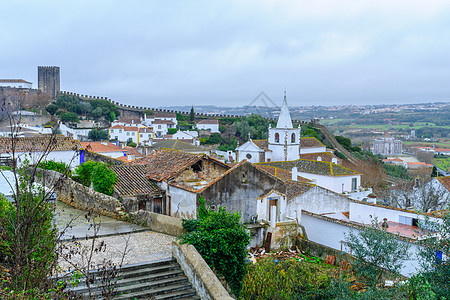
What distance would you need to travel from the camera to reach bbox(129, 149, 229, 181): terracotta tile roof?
46.0 ft

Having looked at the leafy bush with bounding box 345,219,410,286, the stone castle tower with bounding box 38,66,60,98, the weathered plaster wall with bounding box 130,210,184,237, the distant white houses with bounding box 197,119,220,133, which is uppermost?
the stone castle tower with bounding box 38,66,60,98

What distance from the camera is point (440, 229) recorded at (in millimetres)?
9109

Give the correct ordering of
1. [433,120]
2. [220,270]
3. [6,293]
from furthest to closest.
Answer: [433,120] → [220,270] → [6,293]

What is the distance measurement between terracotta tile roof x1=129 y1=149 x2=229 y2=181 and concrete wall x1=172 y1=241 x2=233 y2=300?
210 inches

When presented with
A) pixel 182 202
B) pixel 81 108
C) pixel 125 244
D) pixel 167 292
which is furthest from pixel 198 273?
pixel 81 108

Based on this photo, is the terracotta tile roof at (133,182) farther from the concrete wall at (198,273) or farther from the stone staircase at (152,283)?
the stone staircase at (152,283)

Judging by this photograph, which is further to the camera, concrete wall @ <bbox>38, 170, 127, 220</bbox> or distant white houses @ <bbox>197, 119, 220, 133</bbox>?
distant white houses @ <bbox>197, 119, 220, 133</bbox>

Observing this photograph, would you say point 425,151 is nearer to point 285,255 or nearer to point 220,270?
point 285,255

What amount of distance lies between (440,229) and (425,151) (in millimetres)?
73732

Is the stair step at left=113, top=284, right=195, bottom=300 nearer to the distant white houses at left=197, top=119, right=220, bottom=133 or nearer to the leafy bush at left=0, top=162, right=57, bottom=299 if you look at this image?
the leafy bush at left=0, top=162, right=57, bottom=299

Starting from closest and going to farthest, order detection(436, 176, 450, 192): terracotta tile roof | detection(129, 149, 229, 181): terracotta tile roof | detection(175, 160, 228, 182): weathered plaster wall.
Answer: detection(175, 160, 228, 182): weathered plaster wall
detection(129, 149, 229, 181): terracotta tile roof
detection(436, 176, 450, 192): terracotta tile roof

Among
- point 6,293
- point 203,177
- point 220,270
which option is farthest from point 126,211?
point 6,293

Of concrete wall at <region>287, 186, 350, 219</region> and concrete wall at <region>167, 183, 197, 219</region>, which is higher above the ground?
concrete wall at <region>167, 183, 197, 219</region>

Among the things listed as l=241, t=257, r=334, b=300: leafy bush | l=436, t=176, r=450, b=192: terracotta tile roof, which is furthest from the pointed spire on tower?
l=241, t=257, r=334, b=300: leafy bush
